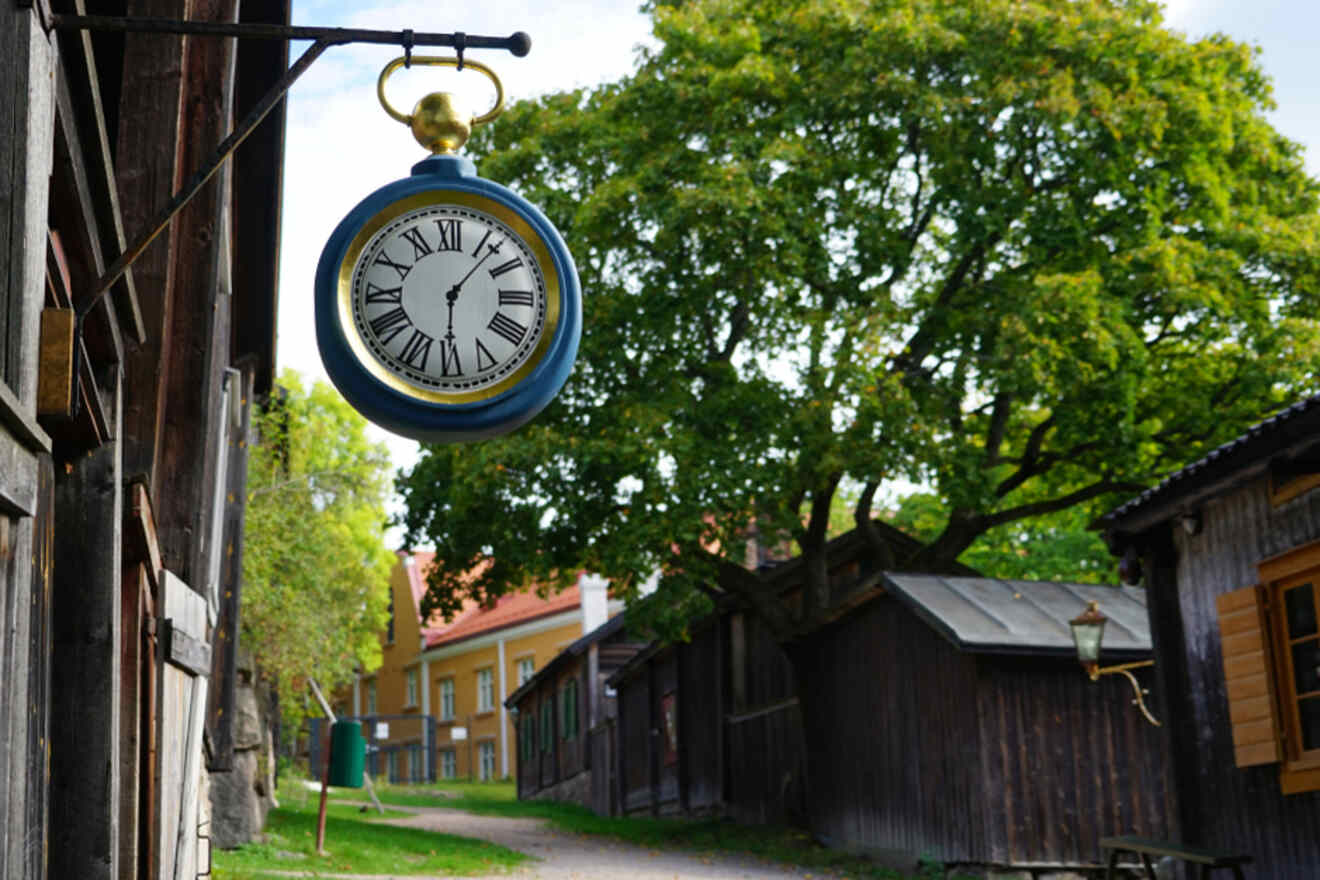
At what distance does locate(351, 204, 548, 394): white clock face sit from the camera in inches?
172

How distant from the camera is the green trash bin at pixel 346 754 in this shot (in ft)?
58.5

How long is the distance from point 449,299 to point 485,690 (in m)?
48.2

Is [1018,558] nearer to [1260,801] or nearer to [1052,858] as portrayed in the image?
[1052,858]

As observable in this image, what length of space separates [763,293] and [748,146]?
2.04 meters

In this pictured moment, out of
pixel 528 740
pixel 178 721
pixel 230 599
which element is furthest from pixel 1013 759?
pixel 528 740

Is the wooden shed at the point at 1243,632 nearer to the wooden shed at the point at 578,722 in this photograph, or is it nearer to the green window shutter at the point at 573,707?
the wooden shed at the point at 578,722

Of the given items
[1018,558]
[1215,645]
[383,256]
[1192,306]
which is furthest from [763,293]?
[383,256]

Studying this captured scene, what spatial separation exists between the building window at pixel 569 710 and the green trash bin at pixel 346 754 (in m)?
19.8

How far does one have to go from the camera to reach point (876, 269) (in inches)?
845

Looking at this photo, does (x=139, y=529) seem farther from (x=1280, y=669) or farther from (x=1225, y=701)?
(x=1225, y=701)

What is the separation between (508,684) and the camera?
49.8m

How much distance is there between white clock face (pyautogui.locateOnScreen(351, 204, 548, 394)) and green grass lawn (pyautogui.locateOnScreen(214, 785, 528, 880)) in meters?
10.1

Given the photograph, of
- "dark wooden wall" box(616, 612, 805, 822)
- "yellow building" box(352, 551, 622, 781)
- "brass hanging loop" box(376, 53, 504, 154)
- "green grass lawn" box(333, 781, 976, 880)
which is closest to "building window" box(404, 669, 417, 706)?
"yellow building" box(352, 551, 622, 781)

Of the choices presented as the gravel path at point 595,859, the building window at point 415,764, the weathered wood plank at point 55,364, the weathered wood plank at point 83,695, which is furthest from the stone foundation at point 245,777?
the building window at point 415,764
